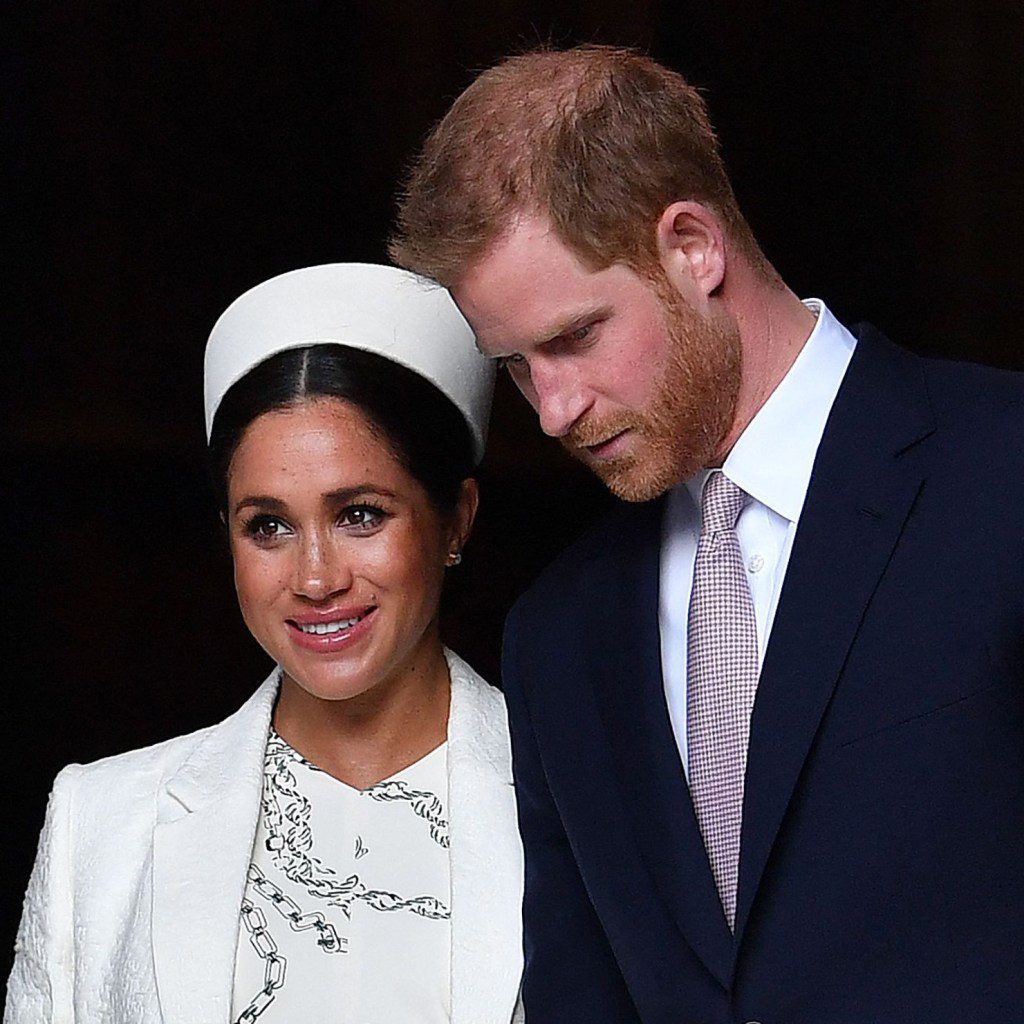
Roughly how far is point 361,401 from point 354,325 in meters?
0.10

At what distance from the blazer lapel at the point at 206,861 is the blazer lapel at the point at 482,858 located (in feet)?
0.77

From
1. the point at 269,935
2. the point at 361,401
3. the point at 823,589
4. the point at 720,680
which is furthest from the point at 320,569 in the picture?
the point at 823,589

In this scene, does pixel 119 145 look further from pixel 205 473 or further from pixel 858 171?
pixel 858 171

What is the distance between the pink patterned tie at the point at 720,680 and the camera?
1.93m

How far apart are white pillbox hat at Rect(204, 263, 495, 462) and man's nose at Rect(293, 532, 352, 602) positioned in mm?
233

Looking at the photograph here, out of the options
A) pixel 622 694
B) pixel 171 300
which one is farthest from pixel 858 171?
pixel 622 694

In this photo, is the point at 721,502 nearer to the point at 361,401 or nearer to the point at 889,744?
the point at 889,744

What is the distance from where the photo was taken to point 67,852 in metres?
2.44

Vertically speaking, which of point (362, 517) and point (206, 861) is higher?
point (362, 517)

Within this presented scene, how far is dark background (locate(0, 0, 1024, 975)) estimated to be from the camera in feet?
11.6

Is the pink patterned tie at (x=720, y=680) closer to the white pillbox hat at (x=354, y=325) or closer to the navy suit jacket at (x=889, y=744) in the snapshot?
the navy suit jacket at (x=889, y=744)

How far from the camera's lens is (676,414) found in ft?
6.15

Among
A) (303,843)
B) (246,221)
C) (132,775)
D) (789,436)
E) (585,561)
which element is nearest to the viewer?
(789,436)

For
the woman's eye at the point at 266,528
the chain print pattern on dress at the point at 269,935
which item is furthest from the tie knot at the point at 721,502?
the chain print pattern on dress at the point at 269,935
